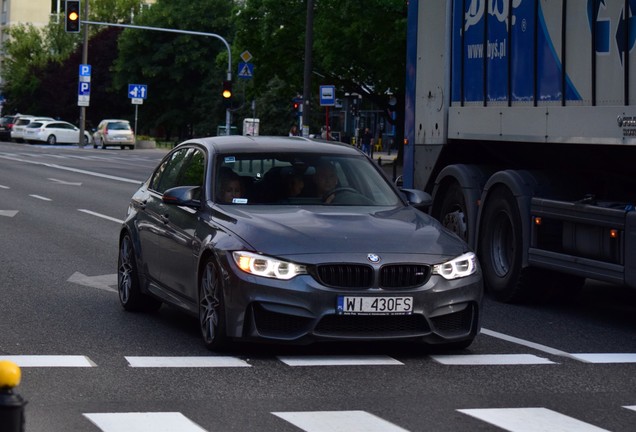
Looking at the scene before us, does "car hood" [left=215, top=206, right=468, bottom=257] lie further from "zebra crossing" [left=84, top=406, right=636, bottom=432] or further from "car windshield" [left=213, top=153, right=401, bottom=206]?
"zebra crossing" [left=84, top=406, right=636, bottom=432]

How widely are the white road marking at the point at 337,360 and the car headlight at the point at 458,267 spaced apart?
0.63 meters

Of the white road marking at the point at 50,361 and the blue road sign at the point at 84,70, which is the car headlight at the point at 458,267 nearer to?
the white road marking at the point at 50,361

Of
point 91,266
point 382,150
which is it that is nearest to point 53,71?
point 382,150

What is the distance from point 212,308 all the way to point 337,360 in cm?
90

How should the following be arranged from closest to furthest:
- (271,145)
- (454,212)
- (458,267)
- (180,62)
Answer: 1. (458,267)
2. (271,145)
3. (454,212)
4. (180,62)

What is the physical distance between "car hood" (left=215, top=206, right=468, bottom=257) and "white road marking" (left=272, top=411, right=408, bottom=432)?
1.91 meters

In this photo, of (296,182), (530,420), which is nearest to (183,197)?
(296,182)

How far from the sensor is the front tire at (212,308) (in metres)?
9.34

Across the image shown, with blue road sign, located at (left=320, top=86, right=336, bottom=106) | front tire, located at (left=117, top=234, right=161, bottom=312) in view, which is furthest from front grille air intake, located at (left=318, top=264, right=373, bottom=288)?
blue road sign, located at (left=320, top=86, right=336, bottom=106)

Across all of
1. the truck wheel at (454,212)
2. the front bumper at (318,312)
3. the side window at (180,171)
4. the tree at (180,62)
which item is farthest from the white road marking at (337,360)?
the tree at (180,62)

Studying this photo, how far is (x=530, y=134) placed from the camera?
12.6 metres

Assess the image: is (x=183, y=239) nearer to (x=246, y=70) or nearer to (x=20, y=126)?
(x=246, y=70)

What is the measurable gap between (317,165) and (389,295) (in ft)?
5.75

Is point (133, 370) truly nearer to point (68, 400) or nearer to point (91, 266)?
point (68, 400)
